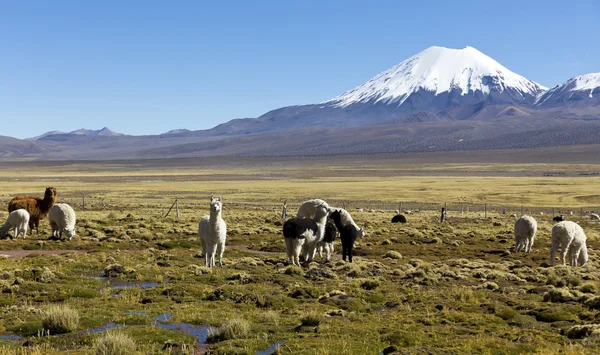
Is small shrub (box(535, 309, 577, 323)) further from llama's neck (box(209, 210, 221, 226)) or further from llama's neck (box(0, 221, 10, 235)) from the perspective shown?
llama's neck (box(0, 221, 10, 235))

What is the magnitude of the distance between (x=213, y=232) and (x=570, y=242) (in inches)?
466

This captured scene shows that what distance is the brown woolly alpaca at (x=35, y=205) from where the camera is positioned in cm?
2464

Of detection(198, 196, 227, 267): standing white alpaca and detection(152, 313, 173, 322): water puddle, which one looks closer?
detection(152, 313, 173, 322): water puddle

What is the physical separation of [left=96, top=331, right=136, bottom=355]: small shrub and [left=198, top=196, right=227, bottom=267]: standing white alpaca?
819 cm

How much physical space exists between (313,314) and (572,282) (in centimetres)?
844

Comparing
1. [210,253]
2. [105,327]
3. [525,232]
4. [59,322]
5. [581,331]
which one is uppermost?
[59,322]

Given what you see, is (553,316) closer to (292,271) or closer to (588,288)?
(588,288)

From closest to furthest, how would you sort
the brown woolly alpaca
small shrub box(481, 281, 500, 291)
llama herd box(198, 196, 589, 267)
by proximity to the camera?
1. small shrub box(481, 281, 500, 291)
2. llama herd box(198, 196, 589, 267)
3. the brown woolly alpaca

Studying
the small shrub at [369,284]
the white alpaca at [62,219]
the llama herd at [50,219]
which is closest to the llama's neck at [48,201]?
the llama herd at [50,219]

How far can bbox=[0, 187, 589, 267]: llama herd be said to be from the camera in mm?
17828

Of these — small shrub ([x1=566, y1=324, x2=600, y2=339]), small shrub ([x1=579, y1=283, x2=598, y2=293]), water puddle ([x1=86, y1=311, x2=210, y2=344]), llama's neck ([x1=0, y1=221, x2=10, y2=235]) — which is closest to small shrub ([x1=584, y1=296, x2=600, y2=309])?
small shrub ([x1=579, y1=283, x2=598, y2=293])

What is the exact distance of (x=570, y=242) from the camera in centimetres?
2105

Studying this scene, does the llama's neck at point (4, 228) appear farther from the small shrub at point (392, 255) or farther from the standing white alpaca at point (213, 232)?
the small shrub at point (392, 255)

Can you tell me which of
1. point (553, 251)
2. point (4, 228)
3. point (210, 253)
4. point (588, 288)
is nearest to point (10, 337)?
point (210, 253)
